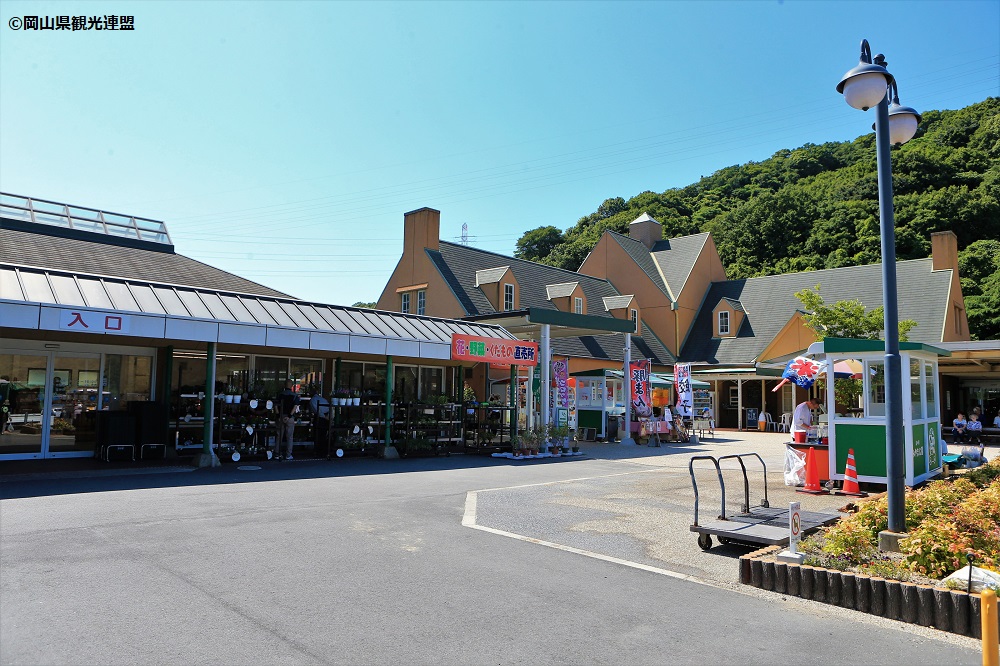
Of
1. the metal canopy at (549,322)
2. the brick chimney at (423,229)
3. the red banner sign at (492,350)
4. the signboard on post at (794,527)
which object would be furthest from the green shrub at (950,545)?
the brick chimney at (423,229)

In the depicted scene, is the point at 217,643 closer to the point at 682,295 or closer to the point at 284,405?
the point at 284,405

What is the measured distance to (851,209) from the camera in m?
53.8

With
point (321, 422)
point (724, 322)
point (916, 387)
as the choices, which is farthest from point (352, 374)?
point (724, 322)

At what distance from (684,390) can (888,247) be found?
19.7 meters

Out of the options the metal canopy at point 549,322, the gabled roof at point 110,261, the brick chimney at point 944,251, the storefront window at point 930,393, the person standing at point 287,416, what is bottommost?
the person standing at point 287,416

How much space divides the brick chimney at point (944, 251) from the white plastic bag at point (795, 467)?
26.8 meters

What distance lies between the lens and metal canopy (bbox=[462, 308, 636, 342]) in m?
19.4

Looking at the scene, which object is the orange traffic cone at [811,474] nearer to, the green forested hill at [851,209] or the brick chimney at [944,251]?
the brick chimney at [944,251]

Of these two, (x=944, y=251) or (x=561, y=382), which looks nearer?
(x=561, y=382)

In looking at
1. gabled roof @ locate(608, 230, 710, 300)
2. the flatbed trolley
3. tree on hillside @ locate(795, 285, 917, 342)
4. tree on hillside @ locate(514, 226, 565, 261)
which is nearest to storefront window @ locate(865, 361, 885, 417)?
the flatbed trolley

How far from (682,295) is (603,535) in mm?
32829

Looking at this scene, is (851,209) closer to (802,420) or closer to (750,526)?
(802,420)

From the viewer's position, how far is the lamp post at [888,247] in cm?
719

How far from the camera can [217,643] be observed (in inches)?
183
